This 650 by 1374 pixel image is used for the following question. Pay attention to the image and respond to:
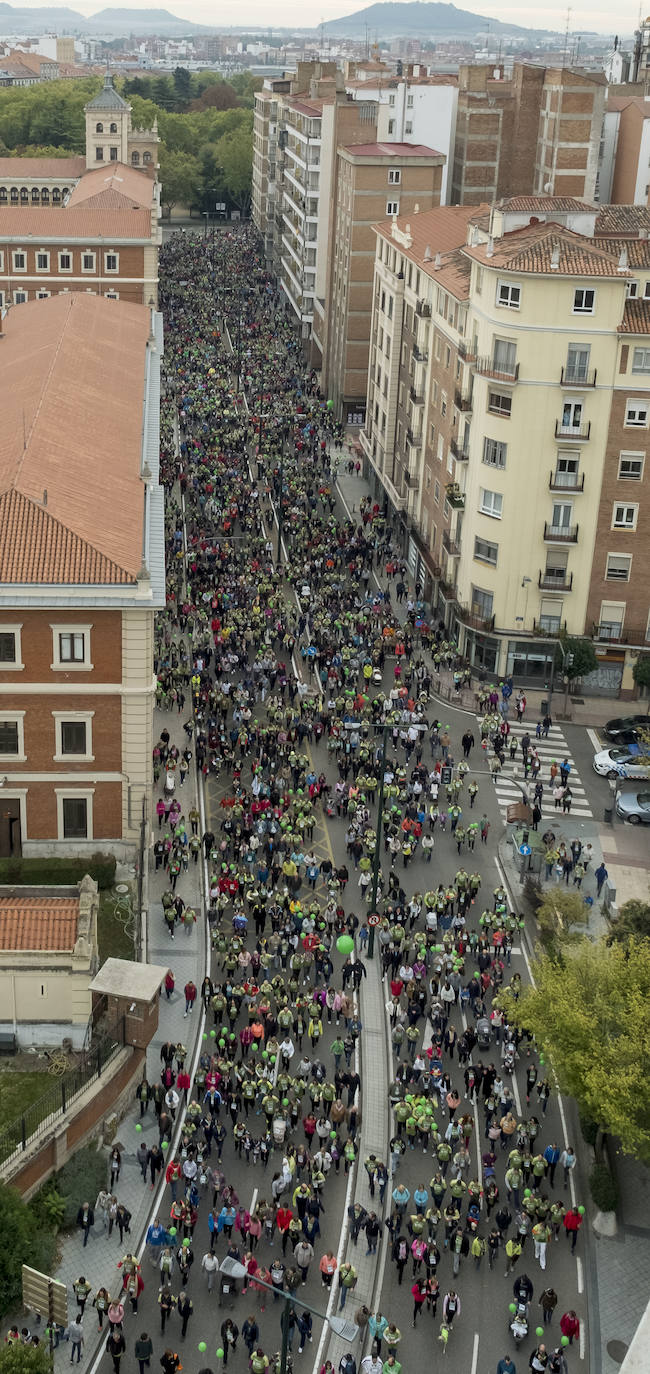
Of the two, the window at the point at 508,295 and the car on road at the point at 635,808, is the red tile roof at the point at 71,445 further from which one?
the car on road at the point at 635,808

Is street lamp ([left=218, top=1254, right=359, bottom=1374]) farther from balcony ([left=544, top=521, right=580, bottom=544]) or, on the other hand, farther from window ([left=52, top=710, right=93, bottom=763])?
balcony ([left=544, top=521, right=580, bottom=544])

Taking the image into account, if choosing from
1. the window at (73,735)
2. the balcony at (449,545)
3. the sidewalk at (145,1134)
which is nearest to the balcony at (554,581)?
the balcony at (449,545)

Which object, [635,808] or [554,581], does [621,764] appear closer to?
[635,808]

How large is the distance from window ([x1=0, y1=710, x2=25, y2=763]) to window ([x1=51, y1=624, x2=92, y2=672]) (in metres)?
1.94

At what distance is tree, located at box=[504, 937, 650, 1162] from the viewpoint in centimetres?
3288

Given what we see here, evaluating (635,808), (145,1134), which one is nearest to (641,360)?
(635,808)

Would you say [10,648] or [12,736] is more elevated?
[10,648]

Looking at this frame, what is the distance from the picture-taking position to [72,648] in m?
44.7

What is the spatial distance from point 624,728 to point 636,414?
42.7 ft

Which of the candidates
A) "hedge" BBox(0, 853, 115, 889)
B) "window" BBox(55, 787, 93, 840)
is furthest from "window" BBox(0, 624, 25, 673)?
"hedge" BBox(0, 853, 115, 889)

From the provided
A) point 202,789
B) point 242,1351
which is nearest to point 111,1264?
point 242,1351

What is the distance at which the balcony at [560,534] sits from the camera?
63688 millimetres

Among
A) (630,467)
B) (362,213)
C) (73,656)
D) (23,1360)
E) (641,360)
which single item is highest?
(362,213)

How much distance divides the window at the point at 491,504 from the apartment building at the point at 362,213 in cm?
3633
